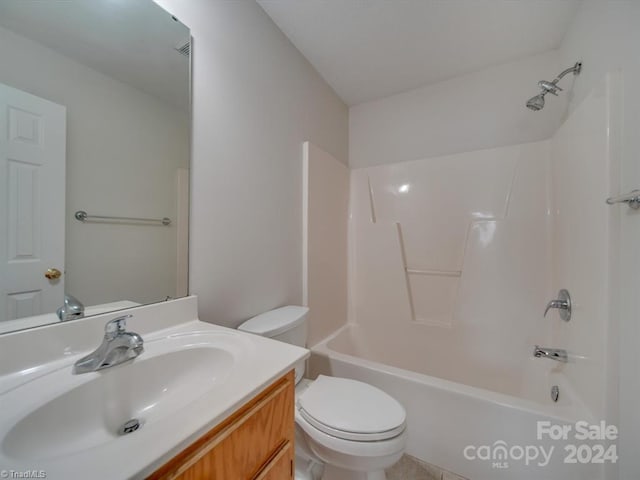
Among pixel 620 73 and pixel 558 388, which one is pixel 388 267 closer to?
pixel 558 388

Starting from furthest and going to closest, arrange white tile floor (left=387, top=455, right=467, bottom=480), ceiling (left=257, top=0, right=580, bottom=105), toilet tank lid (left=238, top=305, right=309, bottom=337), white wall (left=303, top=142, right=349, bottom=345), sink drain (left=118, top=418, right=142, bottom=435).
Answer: white wall (left=303, top=142, right=349, bottom=345)
ceiling (left=257, top=0, right=580, bottom=105)
white tile floor (left=387, top=455, right=467, bottom=480)
toilet tank lid (left=238, top=305, right=309, bottom=337)
sink drain (left=118, top=418, right=142, bottom=435)

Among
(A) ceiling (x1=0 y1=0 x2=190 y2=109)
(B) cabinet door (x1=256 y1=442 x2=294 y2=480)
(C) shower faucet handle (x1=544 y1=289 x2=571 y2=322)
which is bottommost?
(B) cabinet door (x1=256 y1=442 x2=294 y2=480)

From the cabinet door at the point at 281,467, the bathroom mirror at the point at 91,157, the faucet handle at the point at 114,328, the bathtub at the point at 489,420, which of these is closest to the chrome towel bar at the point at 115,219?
the bathroom mirror at the point at 91,157

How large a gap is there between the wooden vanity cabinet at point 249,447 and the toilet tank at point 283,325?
40 cm

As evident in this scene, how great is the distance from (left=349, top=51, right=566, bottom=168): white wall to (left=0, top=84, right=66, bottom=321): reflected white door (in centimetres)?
206

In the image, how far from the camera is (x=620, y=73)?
37.2 inches

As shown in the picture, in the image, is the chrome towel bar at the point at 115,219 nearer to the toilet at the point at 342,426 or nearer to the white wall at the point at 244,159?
the white wall at the point at 244,159

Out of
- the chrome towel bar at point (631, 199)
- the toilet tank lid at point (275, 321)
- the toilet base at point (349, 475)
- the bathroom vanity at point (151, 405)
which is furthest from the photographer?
the toilet tank lid at point (275, 321)

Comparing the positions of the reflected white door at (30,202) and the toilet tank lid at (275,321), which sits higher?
the reflected white door at (30,202)

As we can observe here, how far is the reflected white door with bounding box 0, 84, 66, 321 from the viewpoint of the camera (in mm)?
624

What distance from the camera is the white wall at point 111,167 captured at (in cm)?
71

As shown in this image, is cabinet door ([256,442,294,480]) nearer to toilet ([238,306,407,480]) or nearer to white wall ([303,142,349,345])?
toilet ([238,306,407,480])

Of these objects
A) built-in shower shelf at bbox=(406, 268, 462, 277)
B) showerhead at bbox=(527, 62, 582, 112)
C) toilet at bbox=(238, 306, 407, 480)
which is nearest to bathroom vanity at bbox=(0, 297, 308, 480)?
toilet at bbox=(238, 306, 407, 480)

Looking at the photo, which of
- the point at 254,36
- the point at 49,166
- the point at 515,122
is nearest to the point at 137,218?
the point at 49,166
